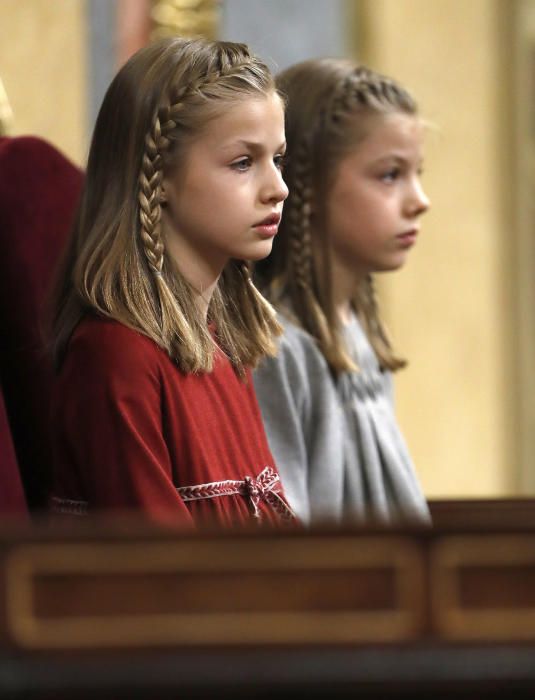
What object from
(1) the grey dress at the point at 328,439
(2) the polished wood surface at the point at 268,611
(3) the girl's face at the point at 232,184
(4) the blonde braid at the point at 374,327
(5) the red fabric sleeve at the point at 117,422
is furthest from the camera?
(4) the blonde braid at the point at 374,327

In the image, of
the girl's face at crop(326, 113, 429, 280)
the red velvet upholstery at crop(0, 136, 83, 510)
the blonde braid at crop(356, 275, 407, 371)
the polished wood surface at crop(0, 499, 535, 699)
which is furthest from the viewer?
the blonde braid at crop(356, 275, 407, 371)

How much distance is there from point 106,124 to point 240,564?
83 cm

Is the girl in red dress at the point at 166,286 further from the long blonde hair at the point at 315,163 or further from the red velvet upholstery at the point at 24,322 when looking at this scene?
the long blonde hair at the point at 315,163

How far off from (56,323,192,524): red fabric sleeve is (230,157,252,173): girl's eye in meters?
0.23

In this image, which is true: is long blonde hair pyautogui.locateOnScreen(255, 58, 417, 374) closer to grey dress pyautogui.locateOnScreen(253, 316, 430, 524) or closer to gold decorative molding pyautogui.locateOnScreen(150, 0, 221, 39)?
grey dress pyautogui.locateOnScreen(253, 316, 430, 524)

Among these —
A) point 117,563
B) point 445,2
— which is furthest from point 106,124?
point 445,2

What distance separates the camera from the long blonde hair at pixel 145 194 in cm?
152

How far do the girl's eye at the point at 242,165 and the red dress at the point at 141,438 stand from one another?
0.23 metres

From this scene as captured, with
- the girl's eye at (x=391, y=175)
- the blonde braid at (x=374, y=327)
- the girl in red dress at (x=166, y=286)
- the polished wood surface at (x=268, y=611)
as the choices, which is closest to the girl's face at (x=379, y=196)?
the girl's eye at (x=391, y=175)

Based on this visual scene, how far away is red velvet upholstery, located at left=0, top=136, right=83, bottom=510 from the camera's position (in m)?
1.81

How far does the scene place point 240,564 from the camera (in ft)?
2.93

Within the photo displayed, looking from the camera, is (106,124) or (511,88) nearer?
(106,124)

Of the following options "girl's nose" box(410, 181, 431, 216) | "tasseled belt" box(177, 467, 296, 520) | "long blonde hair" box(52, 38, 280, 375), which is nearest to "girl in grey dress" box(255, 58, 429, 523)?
"girl's nose" box(410, 181, 431, 216)

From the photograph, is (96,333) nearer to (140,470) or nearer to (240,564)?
(140,470)
